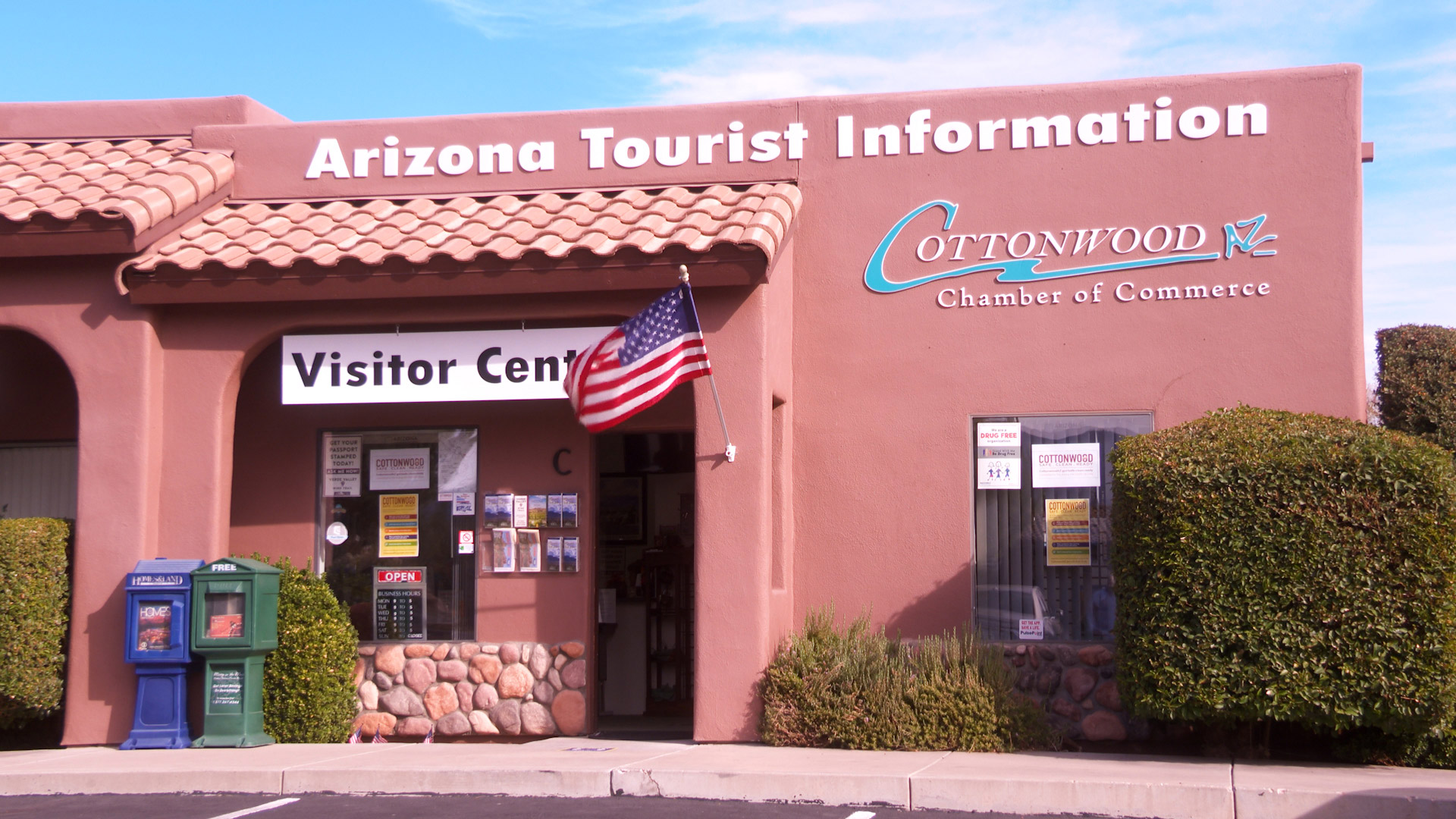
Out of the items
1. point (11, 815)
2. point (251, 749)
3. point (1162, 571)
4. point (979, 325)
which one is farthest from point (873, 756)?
point (11, 815)

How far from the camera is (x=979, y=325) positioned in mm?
10680

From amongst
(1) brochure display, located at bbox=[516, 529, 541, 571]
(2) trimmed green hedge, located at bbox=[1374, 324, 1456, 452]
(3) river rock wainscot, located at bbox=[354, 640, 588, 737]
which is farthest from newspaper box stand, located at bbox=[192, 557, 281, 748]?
(2) trimmed green hedge, located at bbox=[1374, 324, 1456, 452]

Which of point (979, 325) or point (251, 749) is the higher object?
point (979, 325)

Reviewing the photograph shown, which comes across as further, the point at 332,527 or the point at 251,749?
the point at 332,527

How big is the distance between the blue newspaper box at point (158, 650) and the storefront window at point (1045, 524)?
19.9 feet

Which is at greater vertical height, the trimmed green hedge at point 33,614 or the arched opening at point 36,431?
the arched opening at point 36,431

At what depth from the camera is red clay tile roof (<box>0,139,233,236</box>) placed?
10070 mm

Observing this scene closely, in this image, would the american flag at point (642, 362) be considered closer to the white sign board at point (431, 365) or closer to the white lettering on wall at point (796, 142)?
the white sign board at point (431, 365)

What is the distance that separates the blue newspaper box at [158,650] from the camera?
9711mm

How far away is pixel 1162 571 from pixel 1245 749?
1.55 m

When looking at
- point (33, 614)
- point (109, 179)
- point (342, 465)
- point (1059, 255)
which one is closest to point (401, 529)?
point (342, 465)

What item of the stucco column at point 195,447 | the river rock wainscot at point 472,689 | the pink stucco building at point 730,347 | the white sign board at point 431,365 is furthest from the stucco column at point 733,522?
the stucco column at point 195,447

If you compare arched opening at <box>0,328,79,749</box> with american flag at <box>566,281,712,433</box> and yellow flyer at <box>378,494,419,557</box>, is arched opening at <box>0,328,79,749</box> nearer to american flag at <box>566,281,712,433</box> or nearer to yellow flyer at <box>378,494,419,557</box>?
yellow flyer at <box>378,494,419,557</box>

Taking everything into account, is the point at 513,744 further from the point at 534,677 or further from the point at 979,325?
the point at 979,325
